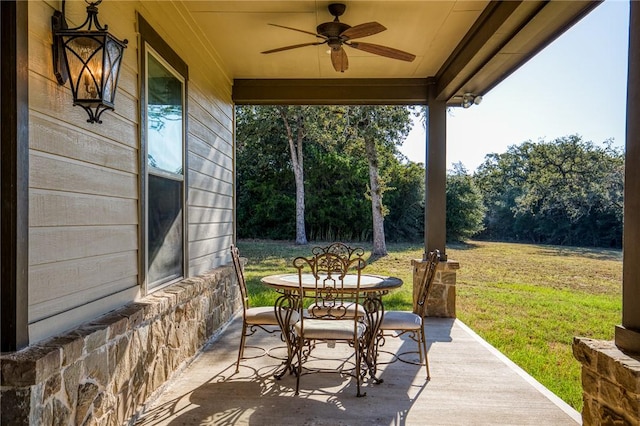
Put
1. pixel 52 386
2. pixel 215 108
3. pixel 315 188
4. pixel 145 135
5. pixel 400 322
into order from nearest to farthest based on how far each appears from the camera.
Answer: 1. pixel 52 386
2. pixel 145 135
3. pixel 400 322
4. pixel 215 108
5. pixel 315 188

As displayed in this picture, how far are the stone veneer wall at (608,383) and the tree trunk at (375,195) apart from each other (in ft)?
30.9

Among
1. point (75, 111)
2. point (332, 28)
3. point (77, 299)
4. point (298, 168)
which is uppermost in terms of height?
point (332, 28)

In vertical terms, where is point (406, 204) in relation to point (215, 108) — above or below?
below

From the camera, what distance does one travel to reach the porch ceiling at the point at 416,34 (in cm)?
329

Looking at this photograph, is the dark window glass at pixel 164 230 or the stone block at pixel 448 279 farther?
the stone block at pixel 448 279

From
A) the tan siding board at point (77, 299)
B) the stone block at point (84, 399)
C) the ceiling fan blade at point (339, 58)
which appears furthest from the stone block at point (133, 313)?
the ceiling fan blade at point (339, 58)

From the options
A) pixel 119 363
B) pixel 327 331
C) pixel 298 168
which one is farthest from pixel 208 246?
pixel 298 168

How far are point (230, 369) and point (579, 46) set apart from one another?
10.8 meters

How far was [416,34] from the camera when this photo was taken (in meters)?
4.10

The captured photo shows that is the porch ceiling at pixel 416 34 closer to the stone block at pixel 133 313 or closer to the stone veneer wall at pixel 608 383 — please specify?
the stone veneer wall at pixel 608 383

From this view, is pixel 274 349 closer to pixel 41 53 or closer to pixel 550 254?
pixel 41 53

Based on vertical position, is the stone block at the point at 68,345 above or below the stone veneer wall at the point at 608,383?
above

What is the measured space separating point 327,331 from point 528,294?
618 cm

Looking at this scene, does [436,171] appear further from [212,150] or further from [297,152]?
[297,152]
